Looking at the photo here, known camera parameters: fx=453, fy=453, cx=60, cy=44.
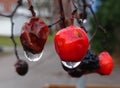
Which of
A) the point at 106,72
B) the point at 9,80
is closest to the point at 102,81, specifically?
the point at 9,80

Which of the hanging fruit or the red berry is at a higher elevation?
the hanging fruit

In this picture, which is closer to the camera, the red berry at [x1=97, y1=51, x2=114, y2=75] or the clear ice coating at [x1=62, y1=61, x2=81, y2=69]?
the clear ice coating at [x1=62, y1=61, x2=81, y2=69]

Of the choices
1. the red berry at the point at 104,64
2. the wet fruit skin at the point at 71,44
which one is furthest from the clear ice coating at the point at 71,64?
the red berry at the point at 104,64

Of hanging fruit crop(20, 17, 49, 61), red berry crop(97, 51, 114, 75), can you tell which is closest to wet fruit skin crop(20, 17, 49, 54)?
hanging fruit crop(20, 17, 49, 61)

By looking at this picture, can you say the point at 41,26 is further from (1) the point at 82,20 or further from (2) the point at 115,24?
(2) the point at 115,24

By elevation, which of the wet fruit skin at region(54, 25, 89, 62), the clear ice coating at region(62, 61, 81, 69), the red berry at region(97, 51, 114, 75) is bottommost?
the red berry at region(97, 51, 114, 75)

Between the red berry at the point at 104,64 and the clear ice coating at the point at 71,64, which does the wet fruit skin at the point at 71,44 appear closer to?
the clear ice coating at the point at 71,64

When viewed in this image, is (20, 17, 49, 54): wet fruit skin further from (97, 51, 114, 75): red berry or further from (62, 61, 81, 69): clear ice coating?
(97, 51, 114, 75): red berry
